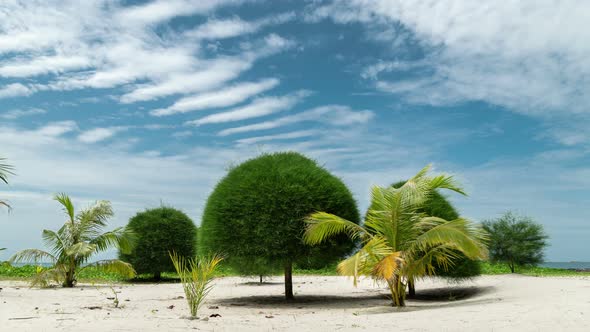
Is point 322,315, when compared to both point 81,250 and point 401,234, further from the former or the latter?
point 81,250

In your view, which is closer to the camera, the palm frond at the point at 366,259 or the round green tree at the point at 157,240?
the palm frond at the point at 366,259

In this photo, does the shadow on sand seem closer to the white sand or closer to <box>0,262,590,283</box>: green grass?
the white sand

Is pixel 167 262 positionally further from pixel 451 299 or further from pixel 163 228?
pixel 451 299

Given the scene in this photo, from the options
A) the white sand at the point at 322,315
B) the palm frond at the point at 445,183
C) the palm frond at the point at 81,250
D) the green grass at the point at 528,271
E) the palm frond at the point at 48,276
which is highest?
the palm frond at the point at 445,183

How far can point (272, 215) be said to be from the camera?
12.2 meters

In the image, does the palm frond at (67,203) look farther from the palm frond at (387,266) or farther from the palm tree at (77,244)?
the palm frond at (387,266)

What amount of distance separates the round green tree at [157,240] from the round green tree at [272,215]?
8.12m

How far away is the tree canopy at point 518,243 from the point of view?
75.8 ft

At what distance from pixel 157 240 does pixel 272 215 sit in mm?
10105

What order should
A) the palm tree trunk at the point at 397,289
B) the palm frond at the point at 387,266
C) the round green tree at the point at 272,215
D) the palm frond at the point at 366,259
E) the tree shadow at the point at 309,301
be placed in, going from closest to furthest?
the palm frond at the point at 387,266 → the palm frond at the point at 366,259 → the palm tree trunk at the point at 397,289 → the round green tree at the point at 272,215 → the tree shadow at the point at 309,301

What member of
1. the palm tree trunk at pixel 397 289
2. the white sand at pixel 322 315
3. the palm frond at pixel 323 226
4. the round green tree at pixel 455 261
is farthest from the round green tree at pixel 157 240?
the palm tree trunk at pixel 397 289

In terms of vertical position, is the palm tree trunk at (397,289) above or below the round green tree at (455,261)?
below

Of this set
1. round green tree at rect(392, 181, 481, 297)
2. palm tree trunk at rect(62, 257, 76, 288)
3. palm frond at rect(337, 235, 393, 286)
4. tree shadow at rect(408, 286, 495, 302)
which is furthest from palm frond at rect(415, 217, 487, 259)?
palm tree trunk at rect(62, 257, 76, 288)

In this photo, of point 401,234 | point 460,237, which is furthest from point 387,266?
point 460,237
